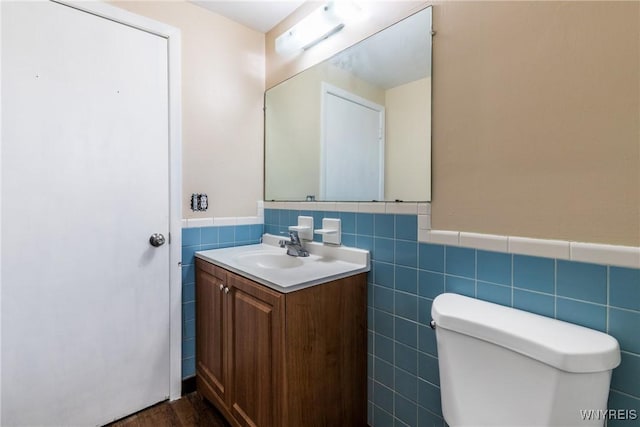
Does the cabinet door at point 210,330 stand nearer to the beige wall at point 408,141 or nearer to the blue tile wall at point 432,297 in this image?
the blue tile wall at point 432,297

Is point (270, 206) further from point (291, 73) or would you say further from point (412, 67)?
point (412, 67)

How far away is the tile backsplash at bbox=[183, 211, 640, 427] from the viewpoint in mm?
793

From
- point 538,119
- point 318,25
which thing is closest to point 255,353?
point 538,119

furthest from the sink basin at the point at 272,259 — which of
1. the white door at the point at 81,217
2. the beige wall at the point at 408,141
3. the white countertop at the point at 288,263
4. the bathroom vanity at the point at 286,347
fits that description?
the beige wall at the point at 408,141

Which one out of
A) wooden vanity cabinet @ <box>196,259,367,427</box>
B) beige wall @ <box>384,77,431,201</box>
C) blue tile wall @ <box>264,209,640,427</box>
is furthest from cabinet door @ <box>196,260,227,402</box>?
beige wall @ <box>384,77,431,201</box>

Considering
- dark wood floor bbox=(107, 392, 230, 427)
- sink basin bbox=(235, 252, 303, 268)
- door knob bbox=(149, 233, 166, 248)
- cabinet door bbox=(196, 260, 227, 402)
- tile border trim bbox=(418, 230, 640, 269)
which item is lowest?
dark wood floor bbox=(107, 392, 230, 427)

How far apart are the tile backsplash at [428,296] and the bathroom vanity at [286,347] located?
107mm

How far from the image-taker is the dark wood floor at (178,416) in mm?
1477

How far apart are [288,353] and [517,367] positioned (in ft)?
2.31

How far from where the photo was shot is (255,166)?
200cm

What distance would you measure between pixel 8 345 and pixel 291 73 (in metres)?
1.89

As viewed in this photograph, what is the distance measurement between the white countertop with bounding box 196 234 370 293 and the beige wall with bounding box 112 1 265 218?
0.28 m

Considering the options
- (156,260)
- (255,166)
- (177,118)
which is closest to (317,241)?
(255,166)

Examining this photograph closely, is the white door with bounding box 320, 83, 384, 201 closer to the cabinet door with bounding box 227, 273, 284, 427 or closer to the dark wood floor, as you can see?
the cabinet door with bounding box 227, 273, 284, 427
